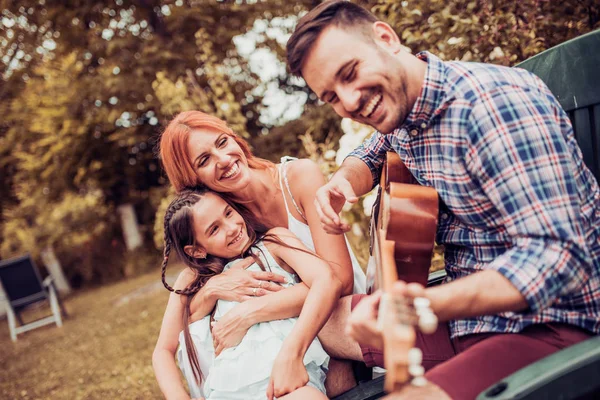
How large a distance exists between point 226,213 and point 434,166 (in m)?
0.98

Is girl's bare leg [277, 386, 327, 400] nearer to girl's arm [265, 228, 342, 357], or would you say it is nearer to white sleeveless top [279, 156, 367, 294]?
girl's arm [265, 228, 342, 357]

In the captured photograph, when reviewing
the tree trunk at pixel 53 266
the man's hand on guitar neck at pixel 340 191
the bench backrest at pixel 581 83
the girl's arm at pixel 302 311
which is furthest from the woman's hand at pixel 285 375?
the tree trunk at pixel 53 266

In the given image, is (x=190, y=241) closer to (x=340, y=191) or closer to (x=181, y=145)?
(x=181, y=145)

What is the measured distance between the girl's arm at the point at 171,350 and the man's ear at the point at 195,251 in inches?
3.7

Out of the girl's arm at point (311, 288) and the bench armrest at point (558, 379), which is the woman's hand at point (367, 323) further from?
the girl's arm at point (311, 288)

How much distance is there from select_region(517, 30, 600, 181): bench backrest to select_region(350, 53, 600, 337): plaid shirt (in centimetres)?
40

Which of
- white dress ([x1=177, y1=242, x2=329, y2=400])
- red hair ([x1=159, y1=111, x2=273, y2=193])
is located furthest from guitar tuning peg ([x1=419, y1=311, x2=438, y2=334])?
red hair ([x1=159, y1=111, x2=273, y2=193])

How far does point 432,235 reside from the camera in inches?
51.7

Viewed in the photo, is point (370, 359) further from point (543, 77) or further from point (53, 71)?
point (53, 71)

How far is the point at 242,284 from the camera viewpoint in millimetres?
1905

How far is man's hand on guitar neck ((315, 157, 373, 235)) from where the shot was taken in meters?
1.71

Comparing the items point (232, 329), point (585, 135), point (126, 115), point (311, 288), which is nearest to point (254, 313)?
point (232, 329)

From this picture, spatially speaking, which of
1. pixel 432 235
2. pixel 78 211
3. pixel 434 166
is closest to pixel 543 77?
pixel 434 166

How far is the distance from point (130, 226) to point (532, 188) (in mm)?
13603
